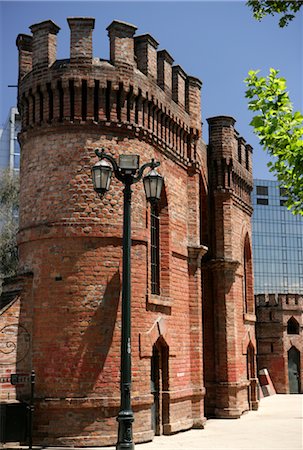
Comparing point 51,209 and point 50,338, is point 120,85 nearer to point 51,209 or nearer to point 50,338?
point 51,209

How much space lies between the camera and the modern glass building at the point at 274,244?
3228 inches

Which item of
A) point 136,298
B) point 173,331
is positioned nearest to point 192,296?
point 173,331

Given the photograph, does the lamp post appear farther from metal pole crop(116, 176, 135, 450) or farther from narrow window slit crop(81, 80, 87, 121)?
narrow window slit crop(81, 80, 87, 121)

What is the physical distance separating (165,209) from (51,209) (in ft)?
12.3

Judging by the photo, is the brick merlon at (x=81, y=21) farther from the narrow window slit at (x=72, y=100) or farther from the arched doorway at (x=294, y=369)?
the arched doorway at (x=294, y=369)

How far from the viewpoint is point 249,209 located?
86.6 ft

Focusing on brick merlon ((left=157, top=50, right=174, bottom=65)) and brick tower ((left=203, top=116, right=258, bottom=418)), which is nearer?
brick merlon ((left=157, top=50, right=174, bottom=65))

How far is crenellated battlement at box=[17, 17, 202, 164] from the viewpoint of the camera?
15.8m

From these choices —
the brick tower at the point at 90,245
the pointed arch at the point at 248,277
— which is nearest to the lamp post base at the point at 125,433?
the brick tower at the point at 90,245

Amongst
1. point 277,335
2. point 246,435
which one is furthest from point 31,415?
point 277,335

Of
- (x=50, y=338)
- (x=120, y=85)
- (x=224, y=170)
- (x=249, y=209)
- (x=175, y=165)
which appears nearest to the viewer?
(x=50, y=338)

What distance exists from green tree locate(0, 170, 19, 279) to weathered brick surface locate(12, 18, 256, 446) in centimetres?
1439

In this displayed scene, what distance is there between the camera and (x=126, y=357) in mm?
10938

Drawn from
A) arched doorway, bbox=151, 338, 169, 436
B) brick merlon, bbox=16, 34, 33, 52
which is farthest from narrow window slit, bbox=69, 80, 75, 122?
arched doorway, bbox=151, 338, 169, 436
